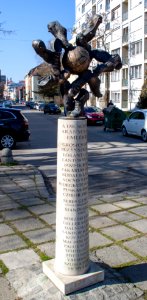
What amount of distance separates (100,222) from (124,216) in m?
0.50

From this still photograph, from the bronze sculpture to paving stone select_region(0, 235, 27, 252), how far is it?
2.03 meters

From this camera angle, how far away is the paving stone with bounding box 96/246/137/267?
4473mm

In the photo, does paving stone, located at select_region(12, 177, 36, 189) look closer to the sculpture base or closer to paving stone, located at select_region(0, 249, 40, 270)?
paving stone, located at select_region(0, 249, 40, 270)

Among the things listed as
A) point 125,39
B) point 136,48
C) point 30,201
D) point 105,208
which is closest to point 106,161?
point 30,201

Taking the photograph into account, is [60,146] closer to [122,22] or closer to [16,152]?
[16,152]

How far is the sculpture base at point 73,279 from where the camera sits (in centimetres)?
375

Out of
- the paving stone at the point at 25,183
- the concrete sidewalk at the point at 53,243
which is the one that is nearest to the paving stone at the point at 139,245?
the concrete sidewalk at the point at 53,243

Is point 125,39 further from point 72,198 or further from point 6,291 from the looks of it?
point 6,291

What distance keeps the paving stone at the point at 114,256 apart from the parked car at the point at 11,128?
10.6 metres

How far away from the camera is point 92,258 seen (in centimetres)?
450

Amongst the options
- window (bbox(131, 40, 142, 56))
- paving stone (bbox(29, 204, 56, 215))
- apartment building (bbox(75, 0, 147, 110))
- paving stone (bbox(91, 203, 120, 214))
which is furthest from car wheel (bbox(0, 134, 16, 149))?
window (bbox(131, 40, 142, 56))

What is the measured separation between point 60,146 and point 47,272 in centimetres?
141

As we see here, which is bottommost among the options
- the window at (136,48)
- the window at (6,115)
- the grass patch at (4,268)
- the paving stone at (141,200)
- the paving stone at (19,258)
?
the grass patch at (4,268)

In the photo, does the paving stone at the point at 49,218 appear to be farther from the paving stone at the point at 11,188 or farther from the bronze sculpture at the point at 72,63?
the bronze sculpture at the point at 72,63
